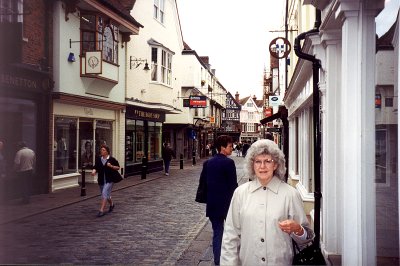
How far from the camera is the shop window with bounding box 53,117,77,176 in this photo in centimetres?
1484

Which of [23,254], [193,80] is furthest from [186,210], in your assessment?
[193,80]

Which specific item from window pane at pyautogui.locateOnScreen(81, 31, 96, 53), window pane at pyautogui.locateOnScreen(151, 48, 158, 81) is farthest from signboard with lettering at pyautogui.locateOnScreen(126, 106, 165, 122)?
window pane at pyautogui.locateOnScreen(81, 31, 96, 53)

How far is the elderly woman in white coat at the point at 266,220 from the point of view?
10.3 ft

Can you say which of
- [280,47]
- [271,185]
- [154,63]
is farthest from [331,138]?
[154,63]

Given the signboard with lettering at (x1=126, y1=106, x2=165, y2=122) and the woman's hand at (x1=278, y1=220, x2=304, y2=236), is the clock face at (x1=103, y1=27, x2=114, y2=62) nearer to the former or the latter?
the signboard with lettering at (x1=126, y1=106, x2=165, y2=122)

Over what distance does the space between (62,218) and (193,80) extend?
26665mm

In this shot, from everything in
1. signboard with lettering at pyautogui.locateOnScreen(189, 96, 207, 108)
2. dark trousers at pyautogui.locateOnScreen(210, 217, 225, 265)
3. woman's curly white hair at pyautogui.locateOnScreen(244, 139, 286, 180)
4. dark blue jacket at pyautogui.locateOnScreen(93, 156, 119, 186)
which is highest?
signboard with lettering at pyautogui.locateOnScreen(189, 96, 207, 108)

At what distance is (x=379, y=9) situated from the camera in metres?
4.07

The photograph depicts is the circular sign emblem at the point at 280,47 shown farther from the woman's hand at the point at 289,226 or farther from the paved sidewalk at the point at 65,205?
the woman's hand at the point at 289,226

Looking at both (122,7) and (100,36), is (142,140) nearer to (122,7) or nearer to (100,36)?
(122,7)

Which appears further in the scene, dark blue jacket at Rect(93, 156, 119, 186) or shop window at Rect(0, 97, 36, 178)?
shop window at Rect(0, 97, 36, 178)

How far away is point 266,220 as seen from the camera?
→ 3148 millimetres

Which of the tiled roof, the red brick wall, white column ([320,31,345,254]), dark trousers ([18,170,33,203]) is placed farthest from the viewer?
the tiled roof

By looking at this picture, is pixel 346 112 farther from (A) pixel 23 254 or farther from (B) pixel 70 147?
(B) pixel 70 147
